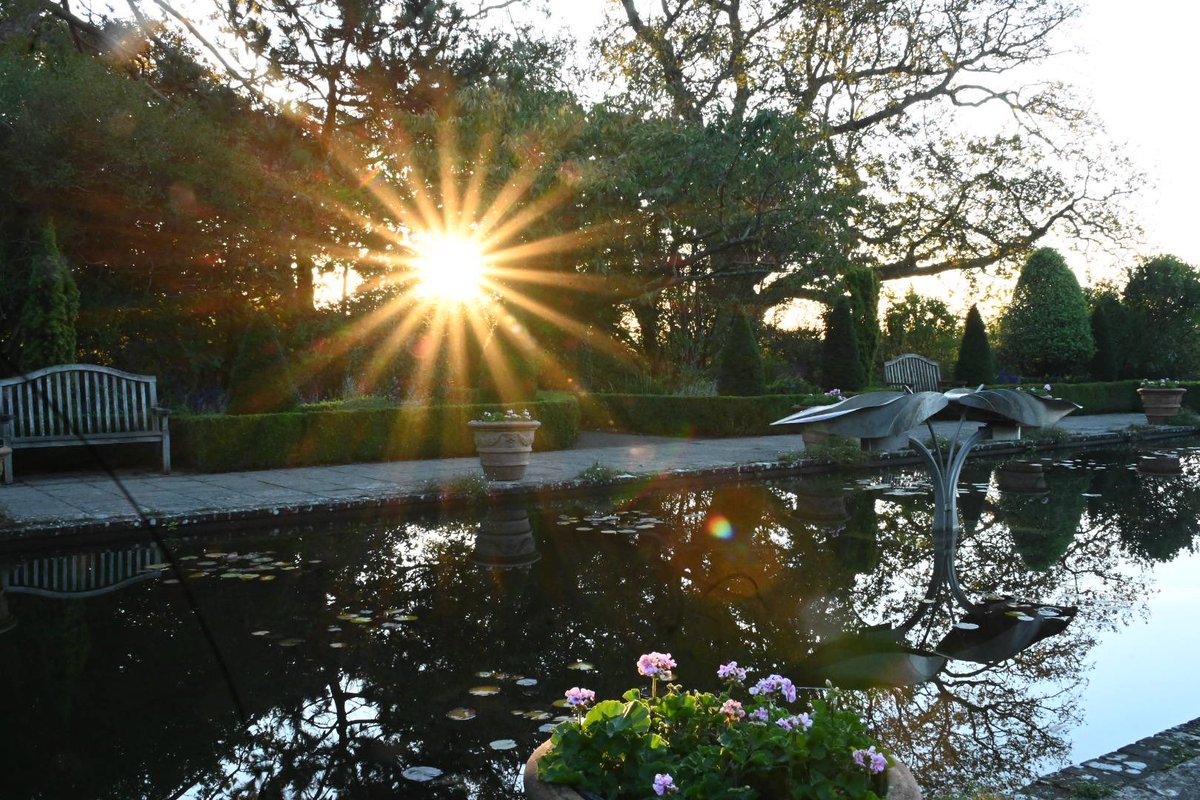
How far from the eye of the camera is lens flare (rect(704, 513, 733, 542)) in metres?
6.64

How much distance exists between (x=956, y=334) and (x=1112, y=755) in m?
22.9

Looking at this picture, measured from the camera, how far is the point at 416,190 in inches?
650

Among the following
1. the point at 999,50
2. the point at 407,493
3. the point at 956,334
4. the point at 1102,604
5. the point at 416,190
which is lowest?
the point at 1102,604

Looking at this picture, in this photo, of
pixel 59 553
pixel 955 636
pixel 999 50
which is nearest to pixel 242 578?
pixel 59 553

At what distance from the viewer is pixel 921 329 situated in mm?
23453

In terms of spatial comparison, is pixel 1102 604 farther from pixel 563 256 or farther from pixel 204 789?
pixel 563 256

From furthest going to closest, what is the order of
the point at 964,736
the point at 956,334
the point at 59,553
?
the point at 956,334 → the point at 59,553 → the point at 964,736

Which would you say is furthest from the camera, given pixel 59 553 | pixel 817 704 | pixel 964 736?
pixel 59 553

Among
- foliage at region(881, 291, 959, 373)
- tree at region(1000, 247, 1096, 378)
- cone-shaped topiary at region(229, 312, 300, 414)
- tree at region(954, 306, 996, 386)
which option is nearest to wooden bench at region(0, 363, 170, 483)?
cone-shaped topiary at region(229, 312, 300, 414)

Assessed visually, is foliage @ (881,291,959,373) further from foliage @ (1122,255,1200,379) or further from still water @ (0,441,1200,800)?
still water @ (0,441,1200,800)

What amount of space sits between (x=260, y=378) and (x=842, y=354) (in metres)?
11.0

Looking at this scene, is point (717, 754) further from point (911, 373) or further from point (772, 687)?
point (911, 373)

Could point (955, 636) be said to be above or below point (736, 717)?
below

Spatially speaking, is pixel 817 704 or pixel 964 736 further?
pixel 964 736
